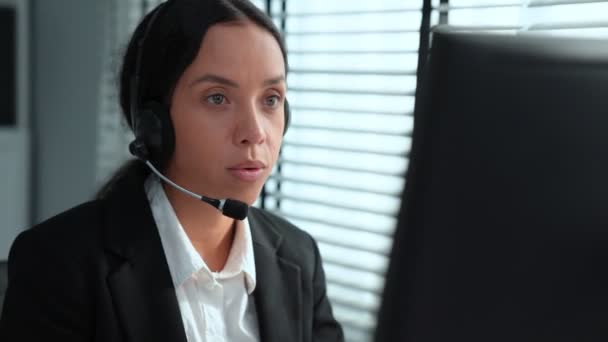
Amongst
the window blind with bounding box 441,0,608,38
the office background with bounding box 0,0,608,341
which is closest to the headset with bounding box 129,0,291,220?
the office background with bounding box 0,0,608,341

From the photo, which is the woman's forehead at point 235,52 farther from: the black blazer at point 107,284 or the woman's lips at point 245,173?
the black blazer at point 107,284

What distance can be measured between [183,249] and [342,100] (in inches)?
51.4

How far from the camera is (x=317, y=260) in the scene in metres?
1.25

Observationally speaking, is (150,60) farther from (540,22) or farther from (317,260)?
(540,22)

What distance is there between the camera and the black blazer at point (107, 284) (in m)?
0.98

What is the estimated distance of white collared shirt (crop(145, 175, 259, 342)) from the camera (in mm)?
1032

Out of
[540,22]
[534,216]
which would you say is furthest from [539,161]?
[540,22]

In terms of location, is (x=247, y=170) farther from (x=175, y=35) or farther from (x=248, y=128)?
(x=175, y=35)

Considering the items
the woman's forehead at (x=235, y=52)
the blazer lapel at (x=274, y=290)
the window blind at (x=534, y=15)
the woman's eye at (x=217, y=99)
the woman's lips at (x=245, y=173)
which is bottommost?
the blazer lapel at (x=274, y=290)

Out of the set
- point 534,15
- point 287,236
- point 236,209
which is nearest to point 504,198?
point 236,209

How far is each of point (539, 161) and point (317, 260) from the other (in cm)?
87

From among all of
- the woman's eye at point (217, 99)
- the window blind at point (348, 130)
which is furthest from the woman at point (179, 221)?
the window blind at point (348, 130)

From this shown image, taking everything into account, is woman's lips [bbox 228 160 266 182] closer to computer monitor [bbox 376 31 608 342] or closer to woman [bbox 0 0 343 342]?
woman [bbox 0 0 343 342]

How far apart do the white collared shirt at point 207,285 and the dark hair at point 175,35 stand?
17 cm
